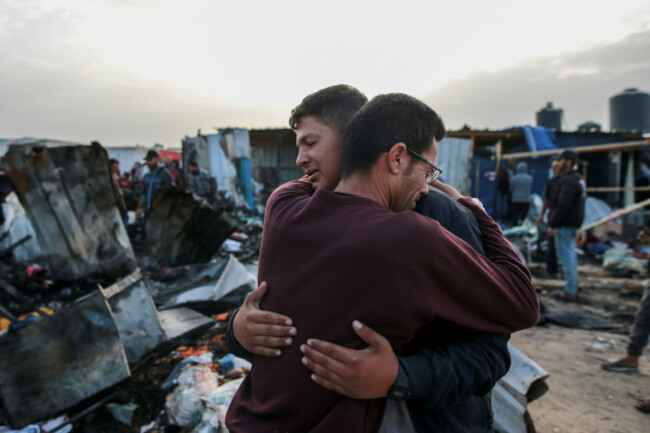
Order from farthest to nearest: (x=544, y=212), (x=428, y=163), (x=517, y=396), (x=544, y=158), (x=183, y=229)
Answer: (x=544, y=158) → (x=544, y=212) → (x=183, y=229) → (x=517, y=396) → (x=428, y=163)

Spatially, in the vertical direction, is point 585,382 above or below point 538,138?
below

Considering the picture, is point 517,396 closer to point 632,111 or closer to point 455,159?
point 455,159

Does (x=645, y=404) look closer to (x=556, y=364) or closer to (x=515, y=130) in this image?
(x=556, y=364)

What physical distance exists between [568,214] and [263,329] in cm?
644

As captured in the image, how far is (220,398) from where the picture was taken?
293cm

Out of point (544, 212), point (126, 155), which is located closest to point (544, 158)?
point (544, 212)

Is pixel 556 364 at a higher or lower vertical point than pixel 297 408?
lower

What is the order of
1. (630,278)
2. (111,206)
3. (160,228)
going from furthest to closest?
(630,278) < (160,228) < (111,206)

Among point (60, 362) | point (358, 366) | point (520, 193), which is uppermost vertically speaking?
point (358, 366)

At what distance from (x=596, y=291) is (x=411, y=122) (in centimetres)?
739

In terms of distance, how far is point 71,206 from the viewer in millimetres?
5945

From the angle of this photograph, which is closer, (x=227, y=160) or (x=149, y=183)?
(x=149, y=183)

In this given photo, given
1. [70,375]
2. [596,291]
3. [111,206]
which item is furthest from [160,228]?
[596,291]

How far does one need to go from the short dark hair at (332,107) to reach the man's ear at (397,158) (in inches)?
19.7
